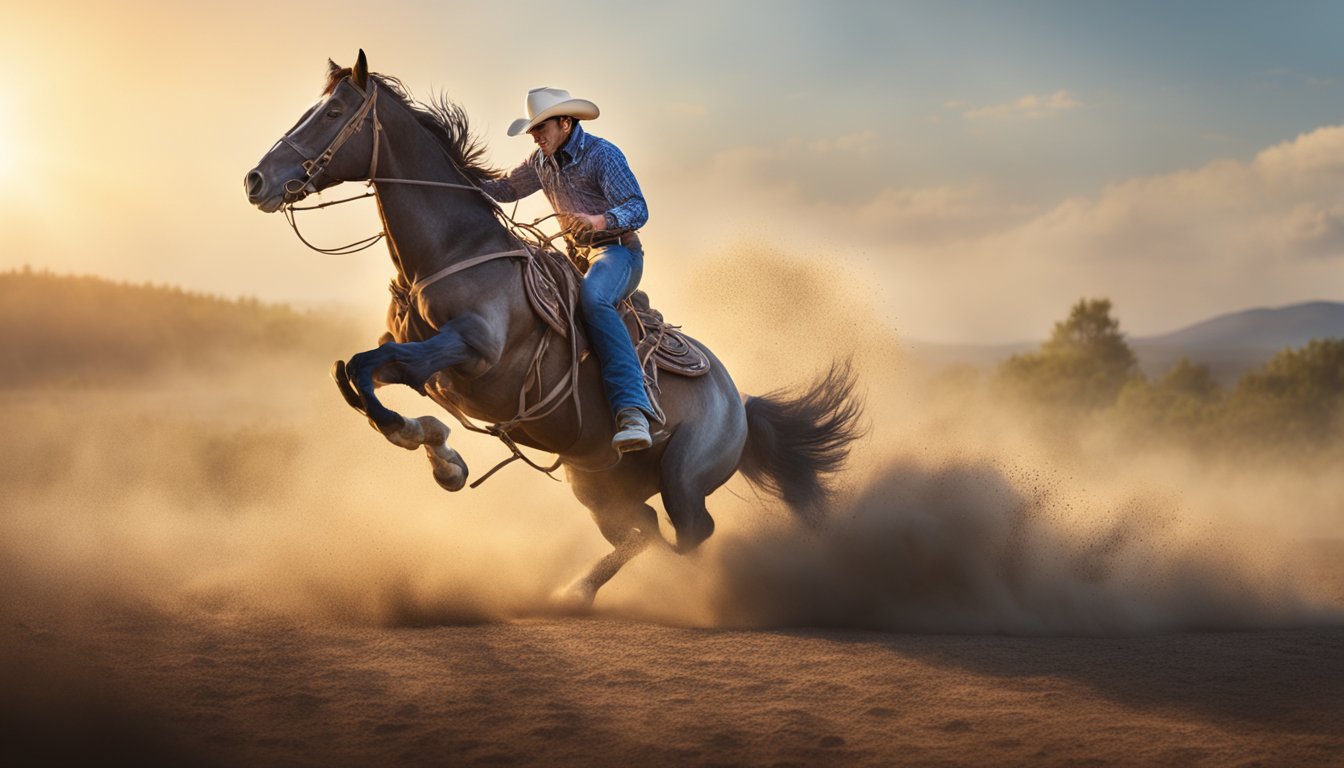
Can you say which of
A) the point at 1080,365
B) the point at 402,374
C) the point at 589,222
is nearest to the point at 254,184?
the point at 402,374

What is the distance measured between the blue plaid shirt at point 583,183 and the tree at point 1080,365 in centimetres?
2986

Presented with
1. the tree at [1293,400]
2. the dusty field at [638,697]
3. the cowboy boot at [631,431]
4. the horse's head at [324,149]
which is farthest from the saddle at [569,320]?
the tree at [1293,400]

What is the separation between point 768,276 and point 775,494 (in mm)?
3621

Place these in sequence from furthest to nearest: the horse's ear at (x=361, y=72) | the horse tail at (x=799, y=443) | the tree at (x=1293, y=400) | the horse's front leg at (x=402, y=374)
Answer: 1. the tree at (x=1293, y=400)
2. the horse tail at (x=799, y=443)
3. the horse's ear at (x=361, y=72)
4. the horse's front leg at (x=402, y=374)

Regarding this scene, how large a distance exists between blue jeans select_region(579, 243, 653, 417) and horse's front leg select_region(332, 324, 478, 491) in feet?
2.85

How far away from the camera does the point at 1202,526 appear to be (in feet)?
32.1

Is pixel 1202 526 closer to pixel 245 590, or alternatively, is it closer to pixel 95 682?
pixel 245 590

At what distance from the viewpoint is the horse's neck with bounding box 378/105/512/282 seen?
6.77m

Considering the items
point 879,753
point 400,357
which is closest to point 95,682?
point 400,357

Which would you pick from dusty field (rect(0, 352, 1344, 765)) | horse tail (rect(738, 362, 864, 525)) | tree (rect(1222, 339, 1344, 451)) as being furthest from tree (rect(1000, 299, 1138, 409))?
horse tail (rect(738, 362, 864, 525))

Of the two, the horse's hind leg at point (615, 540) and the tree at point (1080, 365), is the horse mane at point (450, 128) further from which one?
the tree at point (1080, 365)

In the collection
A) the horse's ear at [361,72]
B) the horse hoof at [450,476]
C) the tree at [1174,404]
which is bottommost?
the horse hoof at [450,476]

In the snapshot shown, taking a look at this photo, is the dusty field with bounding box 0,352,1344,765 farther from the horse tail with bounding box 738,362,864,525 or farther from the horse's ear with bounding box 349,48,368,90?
the horse's ear with bounding box 349,48,368,90

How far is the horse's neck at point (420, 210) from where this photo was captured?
6.77 metres
